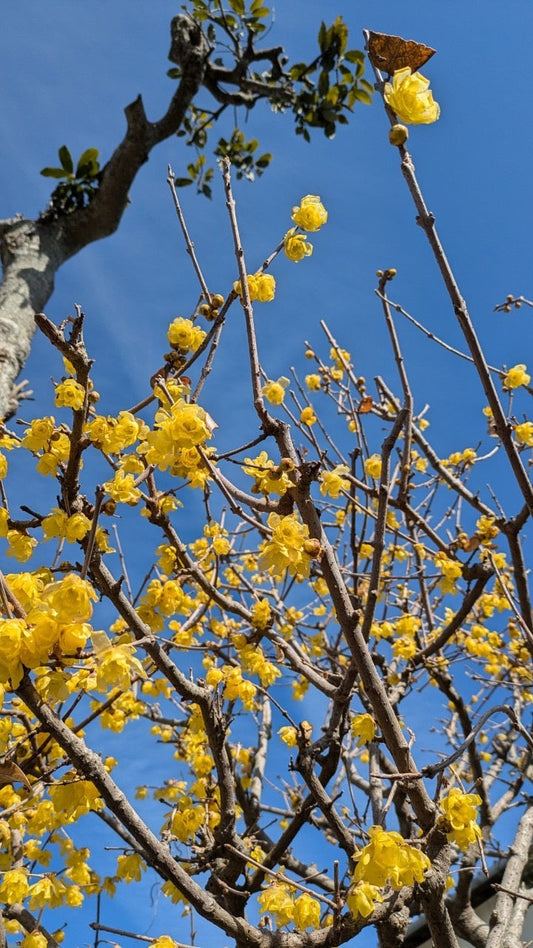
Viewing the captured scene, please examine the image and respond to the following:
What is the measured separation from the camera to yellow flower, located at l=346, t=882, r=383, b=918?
70.9 inches

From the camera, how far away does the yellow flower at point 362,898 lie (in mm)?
1801

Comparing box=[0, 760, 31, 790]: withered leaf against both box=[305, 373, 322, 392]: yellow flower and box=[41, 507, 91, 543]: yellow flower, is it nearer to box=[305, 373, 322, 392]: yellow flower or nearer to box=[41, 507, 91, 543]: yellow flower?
box=[41, 507, 91, 543]: yellow flower

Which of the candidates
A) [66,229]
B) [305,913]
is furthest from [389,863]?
[66,229]

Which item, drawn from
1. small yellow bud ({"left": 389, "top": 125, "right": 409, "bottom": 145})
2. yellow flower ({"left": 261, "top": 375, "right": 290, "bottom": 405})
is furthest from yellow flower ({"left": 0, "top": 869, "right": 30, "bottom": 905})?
small yellow bud ({"left": 389, "top": 125, "right": 409, "bottom": 145})

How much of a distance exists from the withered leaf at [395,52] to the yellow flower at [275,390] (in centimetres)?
99

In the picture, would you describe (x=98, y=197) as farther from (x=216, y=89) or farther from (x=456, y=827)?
(x=456, y=827)

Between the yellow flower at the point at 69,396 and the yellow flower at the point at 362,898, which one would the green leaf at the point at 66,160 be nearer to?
the yellow flower at the point at 69,396

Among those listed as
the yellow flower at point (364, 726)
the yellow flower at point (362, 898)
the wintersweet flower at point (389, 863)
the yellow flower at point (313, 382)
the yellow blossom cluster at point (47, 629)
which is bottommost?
the yellow blossom cluster at point (47, 629)

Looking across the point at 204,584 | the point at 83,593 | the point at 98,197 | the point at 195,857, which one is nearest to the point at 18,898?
the point at 195,857

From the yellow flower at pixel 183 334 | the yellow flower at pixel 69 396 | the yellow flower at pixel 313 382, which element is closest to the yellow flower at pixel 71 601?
the yellow flower at pixel 69 396

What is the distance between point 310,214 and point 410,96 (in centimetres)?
59

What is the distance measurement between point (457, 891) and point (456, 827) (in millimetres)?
2829

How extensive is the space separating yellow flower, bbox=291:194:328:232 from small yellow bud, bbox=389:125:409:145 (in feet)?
1.71

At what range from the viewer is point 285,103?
772 cm
